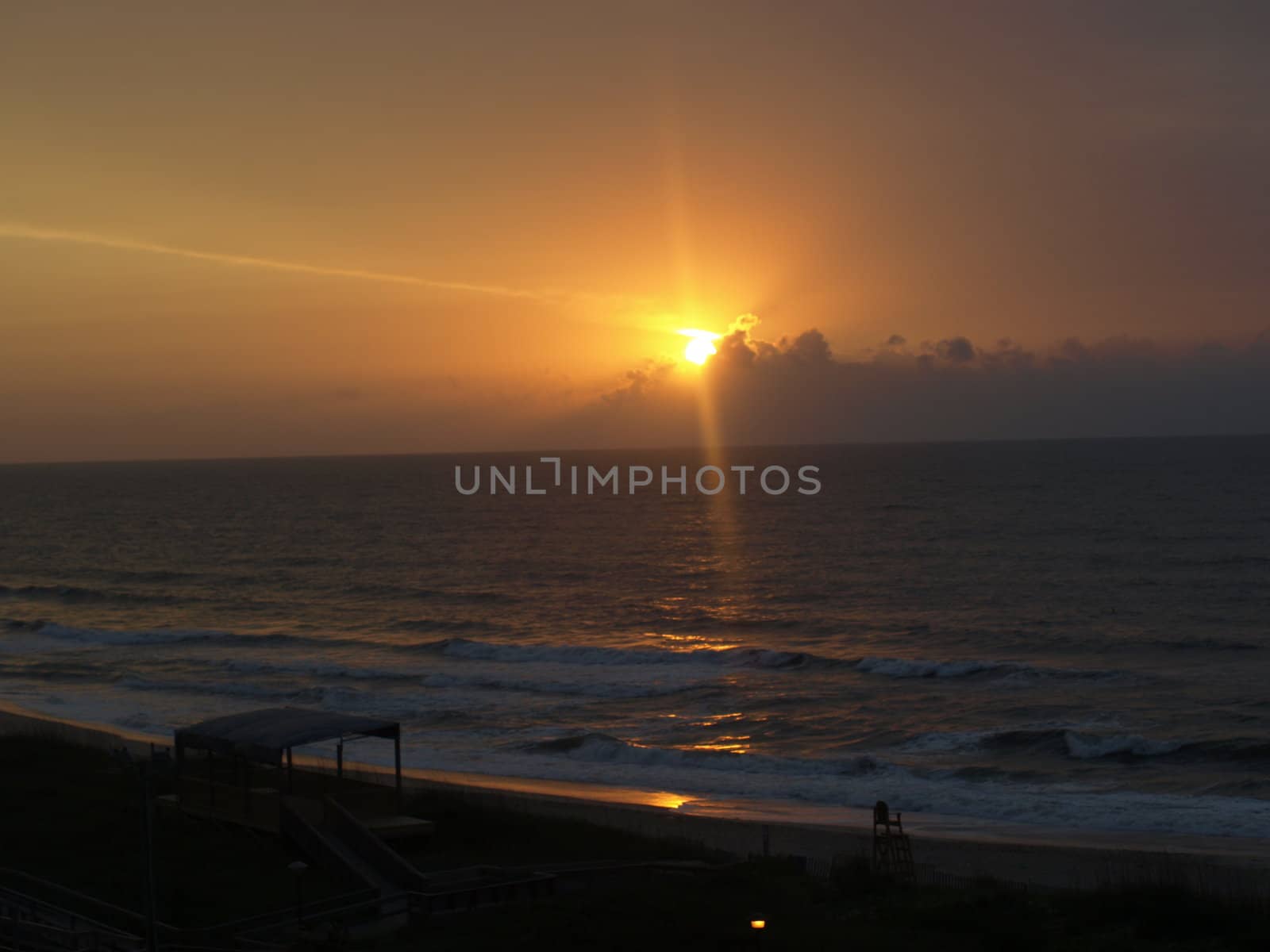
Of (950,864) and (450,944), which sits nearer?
(450,944)

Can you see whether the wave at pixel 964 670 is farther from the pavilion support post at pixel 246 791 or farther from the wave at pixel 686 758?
the pavilion support post at pixel 246 791

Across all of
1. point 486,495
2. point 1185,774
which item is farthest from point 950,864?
point 486,495

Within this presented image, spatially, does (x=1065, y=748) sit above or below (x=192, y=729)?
below

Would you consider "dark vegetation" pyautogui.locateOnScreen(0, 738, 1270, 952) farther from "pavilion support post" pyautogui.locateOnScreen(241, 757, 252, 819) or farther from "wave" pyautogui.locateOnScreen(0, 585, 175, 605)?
"wave" pyautogui.locateOnScreen(0, 585, 175, 605)

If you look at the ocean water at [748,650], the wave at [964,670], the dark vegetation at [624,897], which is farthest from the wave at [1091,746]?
the dark vegetation at [624,897]

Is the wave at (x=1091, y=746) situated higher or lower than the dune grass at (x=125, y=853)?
lower

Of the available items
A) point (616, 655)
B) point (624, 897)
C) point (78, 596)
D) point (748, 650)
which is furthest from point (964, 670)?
point (78, 596)

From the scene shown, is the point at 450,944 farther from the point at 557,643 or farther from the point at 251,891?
the point at 557,643
